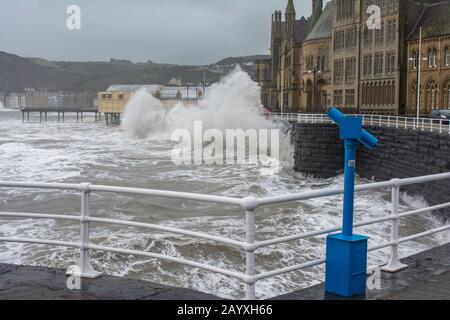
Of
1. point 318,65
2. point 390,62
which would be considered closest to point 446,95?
point 390,62

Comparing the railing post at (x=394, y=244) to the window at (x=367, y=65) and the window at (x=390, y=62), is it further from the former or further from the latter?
the window at (x=367, y=65)

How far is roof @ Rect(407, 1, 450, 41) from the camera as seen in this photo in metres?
53.9

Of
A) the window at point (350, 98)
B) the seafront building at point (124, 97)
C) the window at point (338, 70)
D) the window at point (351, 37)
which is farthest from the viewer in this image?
the seafront building at point (124, 97)

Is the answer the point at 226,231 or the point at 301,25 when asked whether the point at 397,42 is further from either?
the point at 226,231

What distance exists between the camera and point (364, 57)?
209ft

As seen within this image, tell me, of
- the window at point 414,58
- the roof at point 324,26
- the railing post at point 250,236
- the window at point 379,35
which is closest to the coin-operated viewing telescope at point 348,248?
the railing post at point 250,236

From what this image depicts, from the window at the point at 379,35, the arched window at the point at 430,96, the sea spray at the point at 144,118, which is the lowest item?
the sea spray at the point at 144,118

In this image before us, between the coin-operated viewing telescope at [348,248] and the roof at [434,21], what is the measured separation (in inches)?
2017

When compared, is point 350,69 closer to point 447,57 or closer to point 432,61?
point 432,61

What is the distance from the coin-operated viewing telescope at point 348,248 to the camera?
5336 mm

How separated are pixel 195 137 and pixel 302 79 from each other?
27019 millimetres

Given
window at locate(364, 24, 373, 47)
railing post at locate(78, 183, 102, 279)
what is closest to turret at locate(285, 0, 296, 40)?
window at locate(364, 24, 373, 47)

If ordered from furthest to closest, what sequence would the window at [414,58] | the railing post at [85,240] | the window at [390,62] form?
the window at [390,62] < the window at [414,58] < the railing post at [85,240]

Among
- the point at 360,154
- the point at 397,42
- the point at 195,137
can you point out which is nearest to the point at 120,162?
the point at 360,154
